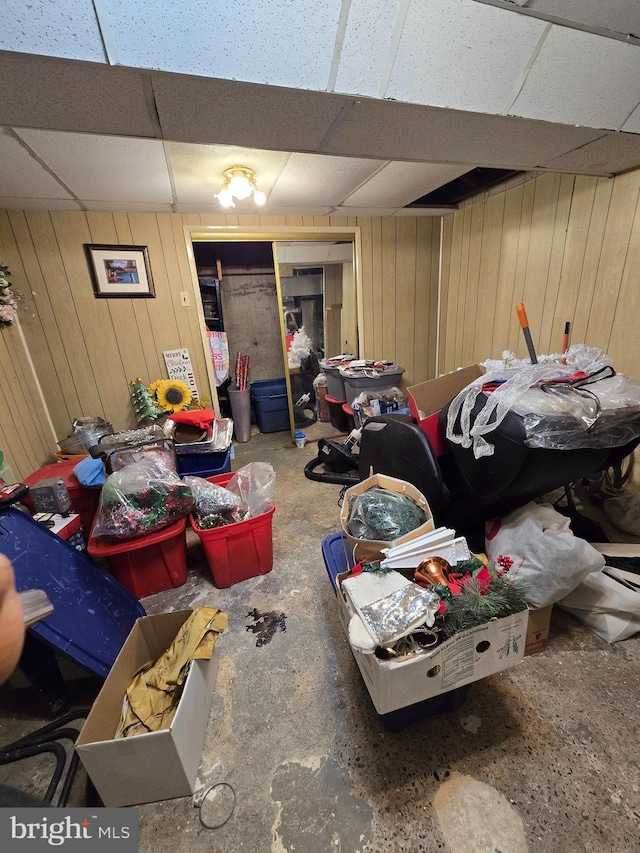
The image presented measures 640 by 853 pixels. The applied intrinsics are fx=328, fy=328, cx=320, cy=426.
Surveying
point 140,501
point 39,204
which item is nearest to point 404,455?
point 140,501

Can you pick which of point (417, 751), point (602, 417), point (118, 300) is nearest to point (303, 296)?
point (118, 300)

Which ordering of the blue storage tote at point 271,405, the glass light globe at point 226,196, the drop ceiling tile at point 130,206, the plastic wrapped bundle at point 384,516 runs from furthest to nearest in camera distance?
the blue storage tote at point 271,405 → the drop ceiling tile at point 130,206 → the glass light globe at point 226,196 → the plastic wrapped bundle at point 384,516

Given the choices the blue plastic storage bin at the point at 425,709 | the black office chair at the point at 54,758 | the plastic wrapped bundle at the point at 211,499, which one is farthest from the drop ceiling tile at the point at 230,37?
the black office chair at the point at 54,758

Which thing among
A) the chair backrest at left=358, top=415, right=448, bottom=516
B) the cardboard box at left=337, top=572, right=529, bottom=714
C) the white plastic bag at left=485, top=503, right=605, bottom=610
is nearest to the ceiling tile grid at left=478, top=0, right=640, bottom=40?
the chair backrest at left=358, top=415, right=448, bottom=516

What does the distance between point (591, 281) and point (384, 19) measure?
78.5 inches

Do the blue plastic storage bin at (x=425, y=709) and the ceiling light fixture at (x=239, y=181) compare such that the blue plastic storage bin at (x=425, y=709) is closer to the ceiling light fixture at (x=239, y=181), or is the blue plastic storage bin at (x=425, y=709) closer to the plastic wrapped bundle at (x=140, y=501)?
the plastic wrapped bundle at (x=140, y=501)

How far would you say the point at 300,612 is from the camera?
62.1 inches

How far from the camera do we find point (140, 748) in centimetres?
88

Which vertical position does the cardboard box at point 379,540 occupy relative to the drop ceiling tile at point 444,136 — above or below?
below

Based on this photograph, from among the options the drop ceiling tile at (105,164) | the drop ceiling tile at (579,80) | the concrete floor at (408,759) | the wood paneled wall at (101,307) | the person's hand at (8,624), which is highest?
the drop ceiling tile at (105,164)

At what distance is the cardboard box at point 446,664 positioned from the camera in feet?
2.73

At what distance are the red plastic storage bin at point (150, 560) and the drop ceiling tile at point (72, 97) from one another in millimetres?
1590

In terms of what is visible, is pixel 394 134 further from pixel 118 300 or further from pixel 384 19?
pixel 118 300

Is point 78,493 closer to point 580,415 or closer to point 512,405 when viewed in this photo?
point 512,405
